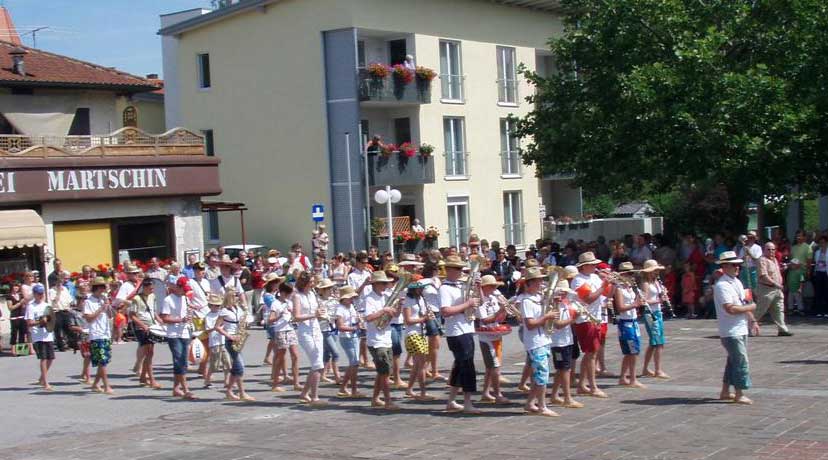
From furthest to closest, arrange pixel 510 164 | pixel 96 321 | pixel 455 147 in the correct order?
pixel 510 164
pixel 455 147
pixel 96 321

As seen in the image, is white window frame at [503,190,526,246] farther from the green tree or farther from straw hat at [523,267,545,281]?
straw hat at [523,267,545,281]

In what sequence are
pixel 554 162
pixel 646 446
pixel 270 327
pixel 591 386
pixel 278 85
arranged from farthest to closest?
pixel 278 85, pixel 554 162, pixel 270 327, pixel 591 386, pixel 646 446

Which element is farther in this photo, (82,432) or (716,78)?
(716,78)

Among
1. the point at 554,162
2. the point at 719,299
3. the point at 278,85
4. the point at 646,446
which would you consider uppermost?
the point at 278,85

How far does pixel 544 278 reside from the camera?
13.8 m

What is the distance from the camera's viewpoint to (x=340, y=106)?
38250 mm

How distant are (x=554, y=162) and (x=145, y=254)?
10.7 metres

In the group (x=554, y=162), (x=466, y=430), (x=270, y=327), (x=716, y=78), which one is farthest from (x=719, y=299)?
(x=554, y=162)

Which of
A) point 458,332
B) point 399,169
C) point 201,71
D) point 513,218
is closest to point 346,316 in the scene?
point 458,332

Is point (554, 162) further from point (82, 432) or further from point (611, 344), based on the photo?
point (82, 432)

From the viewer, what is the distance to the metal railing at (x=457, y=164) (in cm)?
4138

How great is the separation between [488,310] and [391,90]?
25210 mm

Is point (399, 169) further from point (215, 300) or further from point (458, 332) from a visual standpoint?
point (458, 332)

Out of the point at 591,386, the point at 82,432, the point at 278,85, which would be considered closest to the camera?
the point at 82,432
